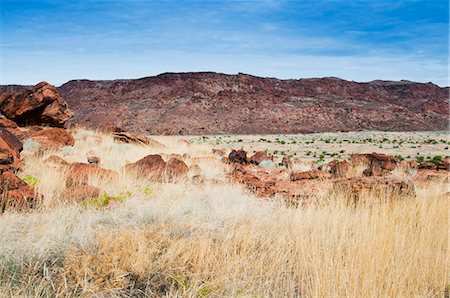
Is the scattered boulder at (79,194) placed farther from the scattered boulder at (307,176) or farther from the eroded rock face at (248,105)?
the eroded rock face at (248,105)

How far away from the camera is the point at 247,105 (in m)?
61.1

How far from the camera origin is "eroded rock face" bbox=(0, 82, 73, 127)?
16.0m

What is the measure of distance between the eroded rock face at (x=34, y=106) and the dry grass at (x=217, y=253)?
11772mm

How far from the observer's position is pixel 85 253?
3.60m

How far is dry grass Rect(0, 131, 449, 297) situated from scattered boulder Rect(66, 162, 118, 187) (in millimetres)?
1737

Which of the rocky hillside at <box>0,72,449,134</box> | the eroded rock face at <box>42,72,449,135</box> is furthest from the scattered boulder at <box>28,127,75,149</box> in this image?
the eroded rock face at <box>42,72,449,135</box>

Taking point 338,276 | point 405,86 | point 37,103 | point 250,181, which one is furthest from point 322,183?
point 405,86

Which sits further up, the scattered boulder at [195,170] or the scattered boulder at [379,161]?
the scattered boulder at [379,161]

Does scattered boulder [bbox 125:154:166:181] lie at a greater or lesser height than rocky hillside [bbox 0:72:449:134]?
lesser

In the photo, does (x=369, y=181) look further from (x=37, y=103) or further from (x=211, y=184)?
(x=37, y=103)

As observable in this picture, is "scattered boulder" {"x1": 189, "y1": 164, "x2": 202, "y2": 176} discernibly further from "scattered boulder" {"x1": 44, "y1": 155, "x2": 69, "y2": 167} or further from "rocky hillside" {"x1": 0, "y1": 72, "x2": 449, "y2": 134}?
"rocky hillside" {"x1": 0, "y1": 72, "x2": 449, "y2": 134}

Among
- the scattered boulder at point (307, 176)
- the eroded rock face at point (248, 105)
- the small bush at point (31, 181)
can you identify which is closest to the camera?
the small bush at point (31, 181)

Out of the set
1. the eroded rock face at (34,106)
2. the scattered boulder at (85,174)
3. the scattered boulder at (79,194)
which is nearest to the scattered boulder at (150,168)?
the scattered boulder at (85,174)

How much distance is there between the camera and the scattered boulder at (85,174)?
7.05 m
